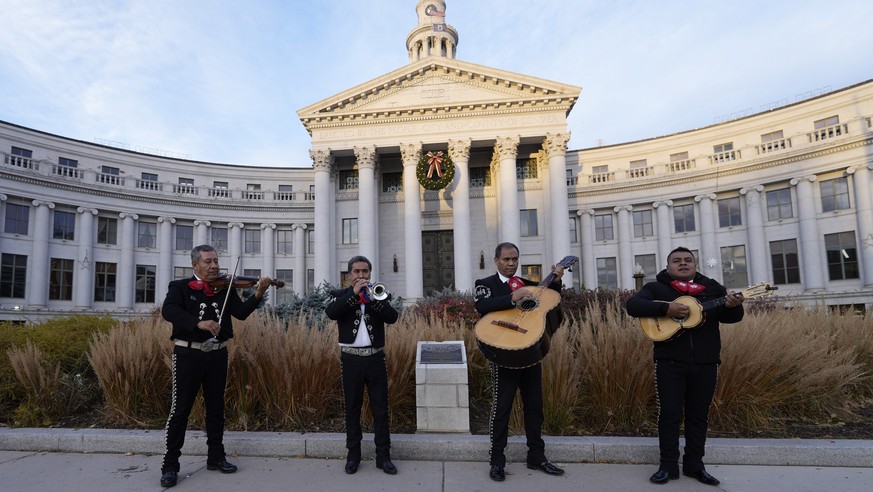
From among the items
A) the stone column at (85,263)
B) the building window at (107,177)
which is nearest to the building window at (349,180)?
the building window at (107,177)

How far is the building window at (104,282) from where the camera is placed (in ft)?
114

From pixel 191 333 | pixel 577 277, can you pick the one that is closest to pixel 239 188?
pixel 577 277

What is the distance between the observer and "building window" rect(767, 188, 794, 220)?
31094 millimetres

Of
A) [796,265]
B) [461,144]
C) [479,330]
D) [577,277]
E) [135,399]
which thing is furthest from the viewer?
[577,277]

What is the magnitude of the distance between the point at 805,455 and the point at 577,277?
101ft

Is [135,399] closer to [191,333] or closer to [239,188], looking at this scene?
[191,333]

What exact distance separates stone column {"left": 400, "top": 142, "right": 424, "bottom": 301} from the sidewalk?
999 inches

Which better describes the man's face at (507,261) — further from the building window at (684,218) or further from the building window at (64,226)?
the building window at (64,226)

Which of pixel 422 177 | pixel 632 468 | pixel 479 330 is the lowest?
pixel 632 468

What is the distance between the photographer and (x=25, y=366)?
22.2 ft

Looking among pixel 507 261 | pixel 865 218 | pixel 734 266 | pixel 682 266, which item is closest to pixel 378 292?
pixel 507 261

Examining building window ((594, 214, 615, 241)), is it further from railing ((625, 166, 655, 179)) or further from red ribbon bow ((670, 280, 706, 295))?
red ribbon bow ((670, 280, 706, 295))

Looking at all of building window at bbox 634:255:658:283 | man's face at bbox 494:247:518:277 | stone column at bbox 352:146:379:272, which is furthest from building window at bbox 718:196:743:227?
man's face at bbox 494:247:518:277

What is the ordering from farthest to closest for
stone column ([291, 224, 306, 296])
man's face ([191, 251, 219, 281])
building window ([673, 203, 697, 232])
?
stone column ([291, 224, 306, 296]), building window ([673, 203, 697, 232]), man's face ([191, 251, 219, 281])
